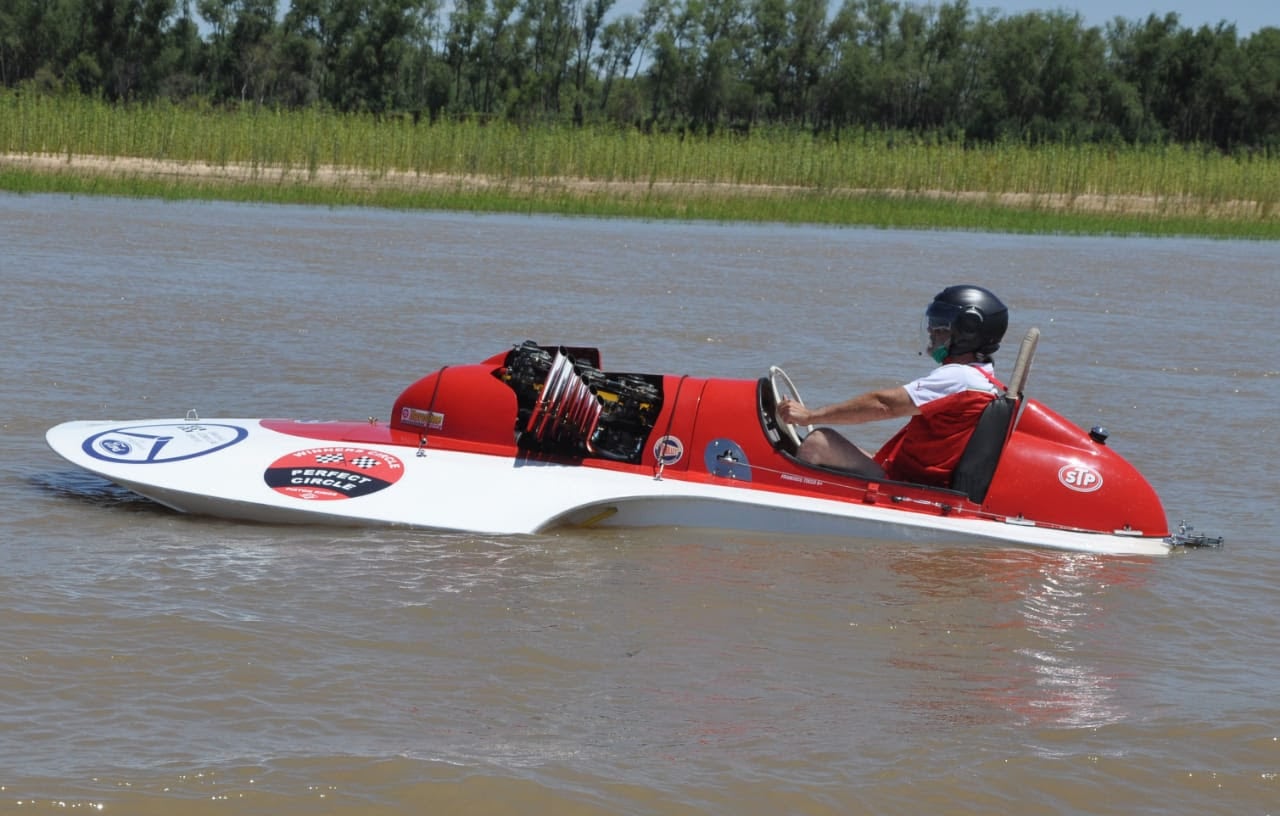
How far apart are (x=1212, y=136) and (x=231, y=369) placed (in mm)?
70686

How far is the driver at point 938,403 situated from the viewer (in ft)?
23.9

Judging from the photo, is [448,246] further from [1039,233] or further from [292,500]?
[292,500]

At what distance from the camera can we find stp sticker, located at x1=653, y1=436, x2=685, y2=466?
756 centimetres

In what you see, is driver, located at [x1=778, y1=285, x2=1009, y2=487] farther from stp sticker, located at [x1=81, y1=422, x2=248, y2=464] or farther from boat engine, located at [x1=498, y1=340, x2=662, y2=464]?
stp sticker, located at [x1=81, y1=422, x2=248, y2=464]

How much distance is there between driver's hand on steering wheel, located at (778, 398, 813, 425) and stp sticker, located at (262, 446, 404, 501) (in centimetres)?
179

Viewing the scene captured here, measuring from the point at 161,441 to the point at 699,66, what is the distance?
77.3 metres

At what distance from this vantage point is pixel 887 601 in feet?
21.3

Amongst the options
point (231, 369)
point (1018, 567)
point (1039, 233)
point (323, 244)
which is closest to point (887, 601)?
point (1018, 567)

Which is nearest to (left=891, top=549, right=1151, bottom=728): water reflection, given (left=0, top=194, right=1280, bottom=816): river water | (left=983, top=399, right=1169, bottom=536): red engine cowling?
(left=0, top=194, right=1280, bottom=816): river water

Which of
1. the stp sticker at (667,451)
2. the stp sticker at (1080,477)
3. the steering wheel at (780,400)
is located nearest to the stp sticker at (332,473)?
the stp sticker at (667,451)

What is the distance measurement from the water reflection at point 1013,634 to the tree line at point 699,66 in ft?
189

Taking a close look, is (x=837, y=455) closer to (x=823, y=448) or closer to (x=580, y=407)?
(x=823, y=448)

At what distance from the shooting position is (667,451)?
757 centimetres

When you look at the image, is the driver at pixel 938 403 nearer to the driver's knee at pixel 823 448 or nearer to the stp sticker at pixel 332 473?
the driver's knee at pixel 823 448
